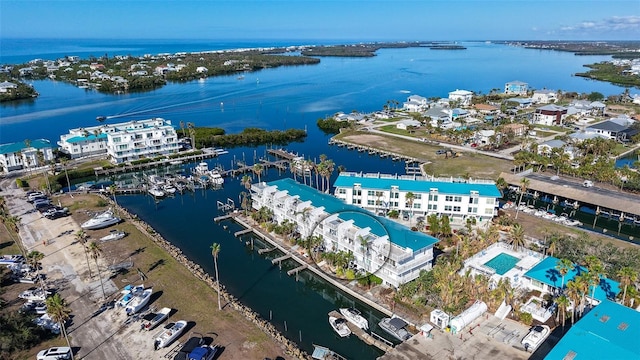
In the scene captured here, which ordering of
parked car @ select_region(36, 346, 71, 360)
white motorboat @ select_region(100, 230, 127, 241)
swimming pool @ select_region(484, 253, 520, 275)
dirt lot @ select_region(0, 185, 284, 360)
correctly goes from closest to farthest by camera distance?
parked car @ select_region(36, 346, 71, 360), dirt lot @ select_region(0, 185, 284, 360), swimming pool @ select_region(484, 253, 520, 275), white motorboat @ select_region(100, 230, 127, 241)

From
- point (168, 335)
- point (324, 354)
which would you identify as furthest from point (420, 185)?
point (168, 335)

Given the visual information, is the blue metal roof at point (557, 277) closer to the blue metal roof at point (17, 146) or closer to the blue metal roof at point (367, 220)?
the blue metal roof at point (367, 220)

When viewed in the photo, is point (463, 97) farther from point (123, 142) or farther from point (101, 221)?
point (101, 221)

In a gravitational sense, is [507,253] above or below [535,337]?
above

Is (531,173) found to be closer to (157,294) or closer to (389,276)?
(389,276)

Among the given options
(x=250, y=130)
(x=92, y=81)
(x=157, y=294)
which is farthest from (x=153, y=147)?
(x=92, y=81)

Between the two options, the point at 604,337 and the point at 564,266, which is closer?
the point at 604,337

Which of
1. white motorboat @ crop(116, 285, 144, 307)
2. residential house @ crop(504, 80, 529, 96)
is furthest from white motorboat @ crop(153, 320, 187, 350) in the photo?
residential house @ crop(504, 80, 529, 96)

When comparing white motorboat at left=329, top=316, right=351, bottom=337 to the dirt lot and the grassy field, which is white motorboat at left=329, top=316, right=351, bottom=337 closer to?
the dirt lot
